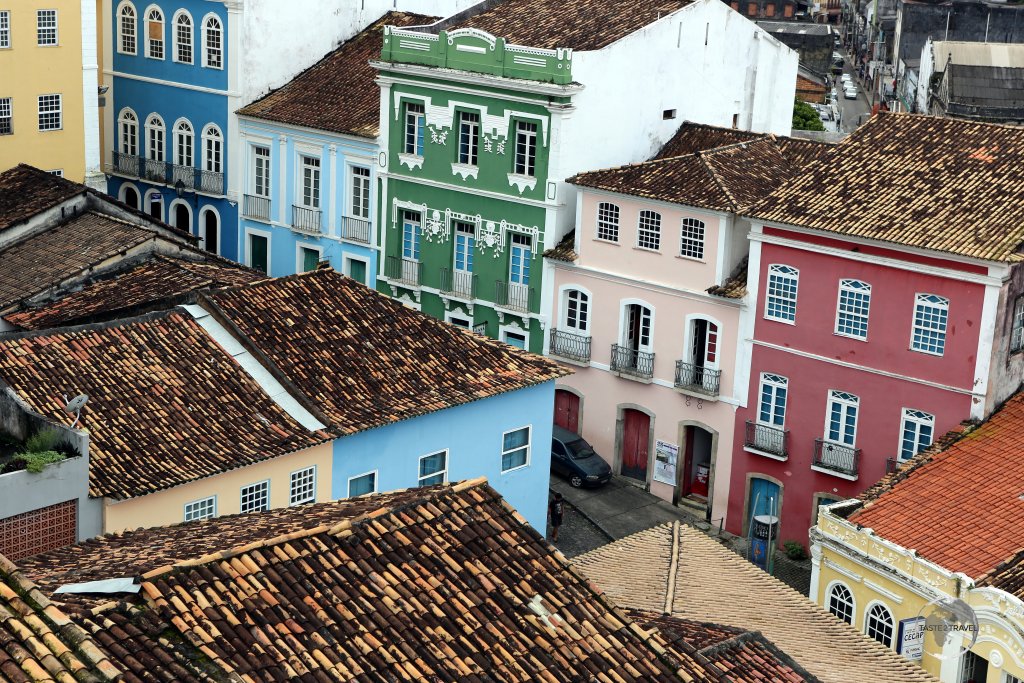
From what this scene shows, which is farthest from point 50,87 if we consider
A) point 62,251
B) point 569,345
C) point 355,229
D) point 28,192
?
point 569,345

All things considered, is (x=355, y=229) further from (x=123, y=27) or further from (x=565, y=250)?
(x=123, y=27)

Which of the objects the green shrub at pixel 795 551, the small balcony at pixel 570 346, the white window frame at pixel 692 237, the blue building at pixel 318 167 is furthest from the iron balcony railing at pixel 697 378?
the blue building at pixel 318 167

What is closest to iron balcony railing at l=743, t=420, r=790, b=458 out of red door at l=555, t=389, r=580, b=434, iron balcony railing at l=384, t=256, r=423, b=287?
red door at l=555, t=389, r=580, b=434

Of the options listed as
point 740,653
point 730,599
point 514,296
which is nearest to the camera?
point 740,653

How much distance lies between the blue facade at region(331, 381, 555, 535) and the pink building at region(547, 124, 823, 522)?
907 cm

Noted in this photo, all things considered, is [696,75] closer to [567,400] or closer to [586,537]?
[567,400]

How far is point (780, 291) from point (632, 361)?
587 cm

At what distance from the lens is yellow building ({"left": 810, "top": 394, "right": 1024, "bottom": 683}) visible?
3628 cm

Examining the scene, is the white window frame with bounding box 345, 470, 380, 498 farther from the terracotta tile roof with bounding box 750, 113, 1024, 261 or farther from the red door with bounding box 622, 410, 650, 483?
the red door with bounding box 622, 410, 650, 483

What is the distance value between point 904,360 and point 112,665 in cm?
3205

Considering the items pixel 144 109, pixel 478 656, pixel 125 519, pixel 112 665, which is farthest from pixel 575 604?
pixel 144 109

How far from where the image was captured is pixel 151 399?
34656 mm

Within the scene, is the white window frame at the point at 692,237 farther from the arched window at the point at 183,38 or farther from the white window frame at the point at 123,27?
the white window frame at the point at 123,27

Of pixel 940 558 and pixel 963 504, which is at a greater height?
pixel 963 504
